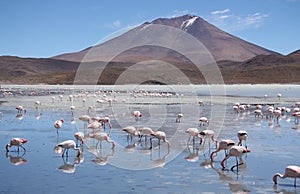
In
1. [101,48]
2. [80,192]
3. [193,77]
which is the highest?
[101,48]

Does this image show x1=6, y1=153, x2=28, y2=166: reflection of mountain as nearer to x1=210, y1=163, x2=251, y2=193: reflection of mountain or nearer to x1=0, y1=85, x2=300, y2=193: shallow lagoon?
x1=0, y1=85, x2=300, y2=193: shallow lagoon

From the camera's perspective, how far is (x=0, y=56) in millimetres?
187500

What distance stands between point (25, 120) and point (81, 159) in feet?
30.5

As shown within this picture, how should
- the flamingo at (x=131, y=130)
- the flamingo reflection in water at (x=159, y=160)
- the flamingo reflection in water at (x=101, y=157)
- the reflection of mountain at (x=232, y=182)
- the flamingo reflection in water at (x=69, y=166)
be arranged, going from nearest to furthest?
the reflection of mountain at (x=232, y=182)
the flamingo reflection in water at (x=69, y=166)
the flamingo reflection in water at (x=159, y=160)
the flamingo reflection in water at (x=101, y=157)
the flamingo at (x=131, y=130)

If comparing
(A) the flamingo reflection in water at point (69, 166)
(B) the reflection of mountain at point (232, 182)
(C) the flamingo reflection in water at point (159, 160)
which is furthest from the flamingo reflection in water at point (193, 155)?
(A) the flamingo reflection in water at point (69, 166)

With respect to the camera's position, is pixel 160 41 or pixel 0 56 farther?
pixel 0 56

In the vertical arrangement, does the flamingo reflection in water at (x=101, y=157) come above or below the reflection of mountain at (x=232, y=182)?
above

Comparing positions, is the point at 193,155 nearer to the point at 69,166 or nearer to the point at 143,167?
the point at 143,167

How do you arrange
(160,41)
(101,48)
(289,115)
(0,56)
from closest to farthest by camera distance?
(289,115) → (101,48) → (160,41) → (0,56)

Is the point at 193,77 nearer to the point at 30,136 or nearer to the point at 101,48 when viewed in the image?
the point at 101,48

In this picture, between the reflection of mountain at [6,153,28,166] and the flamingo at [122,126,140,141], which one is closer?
the reflection of mountain at [6,153,28,166]

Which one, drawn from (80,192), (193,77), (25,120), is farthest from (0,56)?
(80,192)

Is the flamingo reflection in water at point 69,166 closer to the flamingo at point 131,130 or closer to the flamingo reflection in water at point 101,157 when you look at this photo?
the flamingo reflection in water at point 101,157

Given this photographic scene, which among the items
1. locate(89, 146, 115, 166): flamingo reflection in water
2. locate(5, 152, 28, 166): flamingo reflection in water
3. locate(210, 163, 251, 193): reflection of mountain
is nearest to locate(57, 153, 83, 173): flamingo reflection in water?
locate(89, 146, 115, 166): flamingo reflection in water
